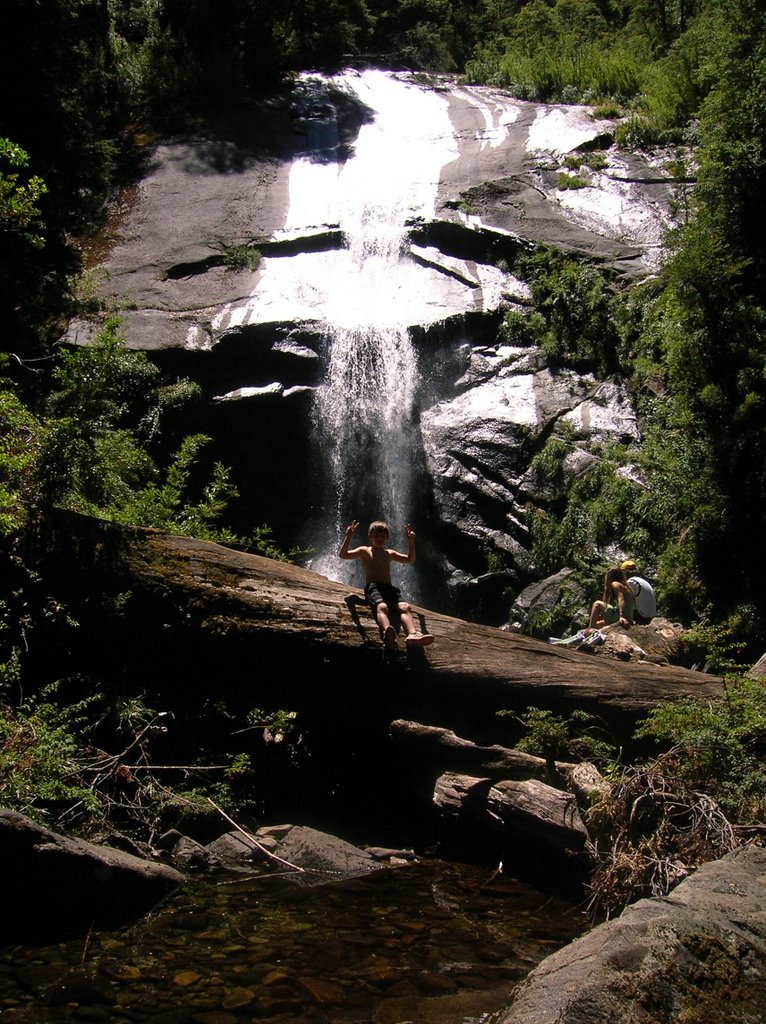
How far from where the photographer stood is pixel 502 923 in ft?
17.1

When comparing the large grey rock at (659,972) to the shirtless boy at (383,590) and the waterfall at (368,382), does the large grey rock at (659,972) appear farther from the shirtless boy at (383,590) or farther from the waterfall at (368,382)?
the waterfall at (368,382)

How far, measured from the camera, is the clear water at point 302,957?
3980 millimetres

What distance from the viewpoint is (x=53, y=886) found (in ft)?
15.5

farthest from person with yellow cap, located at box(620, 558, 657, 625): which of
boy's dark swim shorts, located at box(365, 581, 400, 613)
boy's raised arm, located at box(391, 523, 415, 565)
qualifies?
boy's dark swim shorts, located at box(365, 581, 400, 613)

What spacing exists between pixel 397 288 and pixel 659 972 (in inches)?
665

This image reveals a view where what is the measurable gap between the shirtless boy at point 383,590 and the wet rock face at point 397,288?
6767mm

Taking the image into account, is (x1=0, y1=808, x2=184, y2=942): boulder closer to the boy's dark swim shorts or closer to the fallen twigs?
the fallen twigs

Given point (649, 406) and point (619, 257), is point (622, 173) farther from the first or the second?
point (649, 406)

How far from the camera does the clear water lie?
3980 millimetres

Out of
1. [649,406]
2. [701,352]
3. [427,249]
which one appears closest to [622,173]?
[427,249]

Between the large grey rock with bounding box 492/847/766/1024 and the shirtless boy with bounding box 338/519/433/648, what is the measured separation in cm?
374

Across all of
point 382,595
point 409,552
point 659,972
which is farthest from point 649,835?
point 409,552

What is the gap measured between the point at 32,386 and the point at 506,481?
8044 millimetres

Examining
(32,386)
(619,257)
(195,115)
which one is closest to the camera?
(32,386)
